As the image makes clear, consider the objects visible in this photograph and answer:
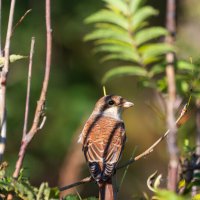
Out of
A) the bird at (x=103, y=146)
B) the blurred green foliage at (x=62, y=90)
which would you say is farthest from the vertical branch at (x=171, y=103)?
the blurred green foliage at (x=62, y=90)

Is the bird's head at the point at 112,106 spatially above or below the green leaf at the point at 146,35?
above

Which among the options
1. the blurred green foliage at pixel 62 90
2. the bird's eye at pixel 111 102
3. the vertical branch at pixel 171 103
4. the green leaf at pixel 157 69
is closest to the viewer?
the vertical branch at pixel 171 103

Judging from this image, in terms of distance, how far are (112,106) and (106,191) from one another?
7.58ft

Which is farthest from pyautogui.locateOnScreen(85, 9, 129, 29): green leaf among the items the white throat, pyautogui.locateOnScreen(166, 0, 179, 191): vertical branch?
the white throat

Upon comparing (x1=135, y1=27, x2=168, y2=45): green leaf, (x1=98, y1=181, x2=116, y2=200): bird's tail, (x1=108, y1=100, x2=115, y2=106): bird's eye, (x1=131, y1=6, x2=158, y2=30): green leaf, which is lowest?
(x1=98, y1=181, x2=116, y2=200): bird's tail

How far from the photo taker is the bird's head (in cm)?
657

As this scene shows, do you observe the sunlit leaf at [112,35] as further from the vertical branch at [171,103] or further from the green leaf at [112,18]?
the vertical branch at [171,103]

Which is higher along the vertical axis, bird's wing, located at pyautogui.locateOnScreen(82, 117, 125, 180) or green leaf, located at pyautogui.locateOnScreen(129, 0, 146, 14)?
green leaf, located at pyautogui.locateOnScreen(129, 0, 146, 14)

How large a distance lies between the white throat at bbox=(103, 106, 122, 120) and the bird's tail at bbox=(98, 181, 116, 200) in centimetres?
167

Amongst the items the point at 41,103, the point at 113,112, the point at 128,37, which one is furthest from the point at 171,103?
the point at 113,112

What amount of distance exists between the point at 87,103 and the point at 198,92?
8.47 metres

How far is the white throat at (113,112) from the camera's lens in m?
6.46

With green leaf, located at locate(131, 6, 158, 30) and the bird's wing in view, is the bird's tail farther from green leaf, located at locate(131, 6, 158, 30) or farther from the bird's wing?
green leaf, located at locate(131, 6, 158, 30)

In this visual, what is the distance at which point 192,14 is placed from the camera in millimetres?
10867
